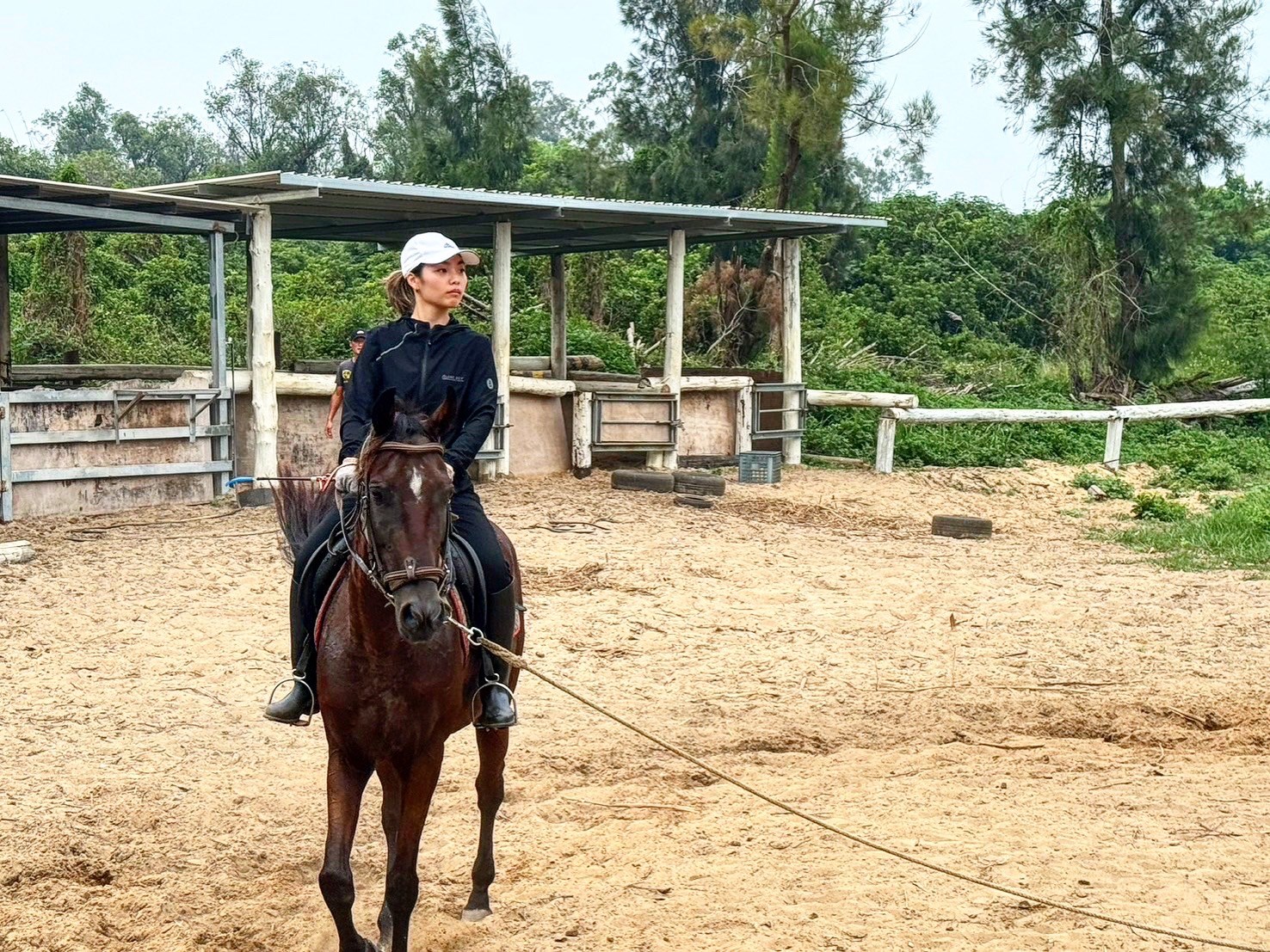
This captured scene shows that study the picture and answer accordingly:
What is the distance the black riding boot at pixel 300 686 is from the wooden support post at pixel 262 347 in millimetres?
10535

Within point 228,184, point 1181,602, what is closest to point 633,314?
point 228,184

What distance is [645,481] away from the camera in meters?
16.6

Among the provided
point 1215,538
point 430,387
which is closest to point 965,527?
point 1215,538

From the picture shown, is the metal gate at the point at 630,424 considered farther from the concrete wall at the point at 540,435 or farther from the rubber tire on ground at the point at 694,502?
the rubber tire on ground at the point at 694,502

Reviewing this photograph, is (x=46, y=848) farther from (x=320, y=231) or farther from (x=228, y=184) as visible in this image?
(x=320, y=231)

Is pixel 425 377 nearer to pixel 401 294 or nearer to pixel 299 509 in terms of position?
pixel 401 294

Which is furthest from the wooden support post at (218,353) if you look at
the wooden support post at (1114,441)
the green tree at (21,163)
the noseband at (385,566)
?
the green tree at (21,163)

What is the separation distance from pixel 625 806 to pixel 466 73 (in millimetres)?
28441

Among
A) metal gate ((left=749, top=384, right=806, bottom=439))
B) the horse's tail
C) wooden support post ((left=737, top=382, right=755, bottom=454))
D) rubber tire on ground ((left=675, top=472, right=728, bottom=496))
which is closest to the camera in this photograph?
the horse's tail

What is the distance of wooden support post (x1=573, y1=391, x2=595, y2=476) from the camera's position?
17.7 m

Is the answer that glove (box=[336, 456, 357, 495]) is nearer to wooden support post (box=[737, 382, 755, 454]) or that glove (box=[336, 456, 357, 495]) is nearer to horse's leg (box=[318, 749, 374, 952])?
horse's leg (box=[318, 749, 374, 952])

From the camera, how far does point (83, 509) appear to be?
561 inches

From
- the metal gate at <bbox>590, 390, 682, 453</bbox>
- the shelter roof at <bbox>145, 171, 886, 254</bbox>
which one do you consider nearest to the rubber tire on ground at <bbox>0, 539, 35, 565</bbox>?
the shelter roof at <bbox>145, 171, 886, 254</bbox>

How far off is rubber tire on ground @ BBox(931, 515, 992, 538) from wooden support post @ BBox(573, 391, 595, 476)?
191 inches
